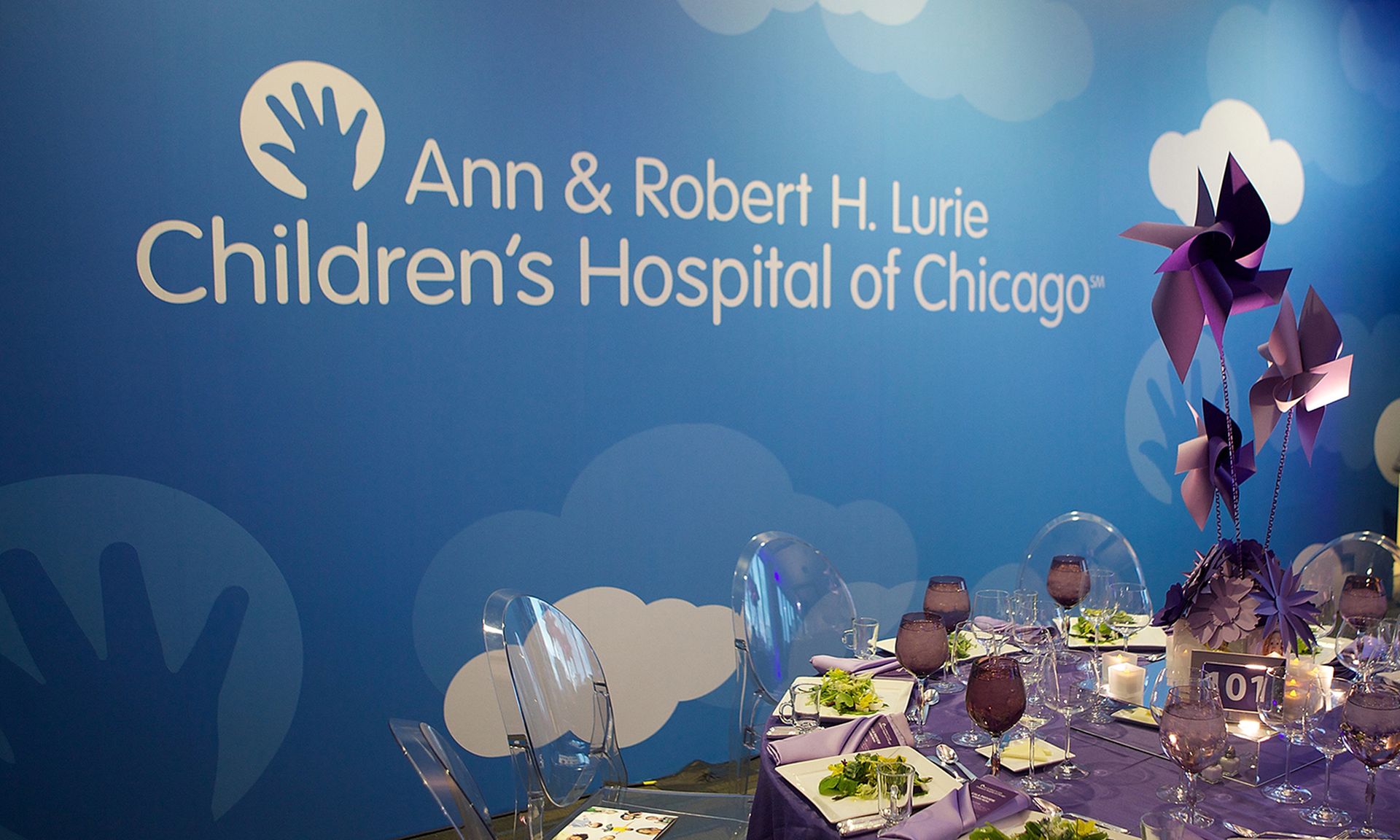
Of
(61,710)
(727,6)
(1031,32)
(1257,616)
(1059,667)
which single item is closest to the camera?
(1257,616)

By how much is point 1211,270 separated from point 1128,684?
0.80 m

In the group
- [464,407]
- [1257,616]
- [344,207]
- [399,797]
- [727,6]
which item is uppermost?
[727,6]

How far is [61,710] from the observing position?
2705 millimetres

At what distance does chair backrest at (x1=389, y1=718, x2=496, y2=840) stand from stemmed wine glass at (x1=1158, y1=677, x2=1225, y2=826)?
1002mm

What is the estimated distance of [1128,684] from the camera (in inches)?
75.3

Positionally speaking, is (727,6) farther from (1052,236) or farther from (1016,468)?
(1016,468)

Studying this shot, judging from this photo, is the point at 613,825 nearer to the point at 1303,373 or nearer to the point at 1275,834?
the point at 1275,834

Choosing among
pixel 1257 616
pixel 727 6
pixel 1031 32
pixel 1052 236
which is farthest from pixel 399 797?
pixel 1031 32

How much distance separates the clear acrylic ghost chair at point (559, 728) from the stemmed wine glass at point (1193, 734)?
3.29ft

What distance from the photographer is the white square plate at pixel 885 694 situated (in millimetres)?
1890

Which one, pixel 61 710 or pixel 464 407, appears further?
pixel 464 407

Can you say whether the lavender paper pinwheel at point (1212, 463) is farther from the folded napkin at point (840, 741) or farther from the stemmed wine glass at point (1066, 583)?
the folded napkin at point (840, 741)

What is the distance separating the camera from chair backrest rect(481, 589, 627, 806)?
1.95 metres

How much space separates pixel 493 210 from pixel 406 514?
97 cm
